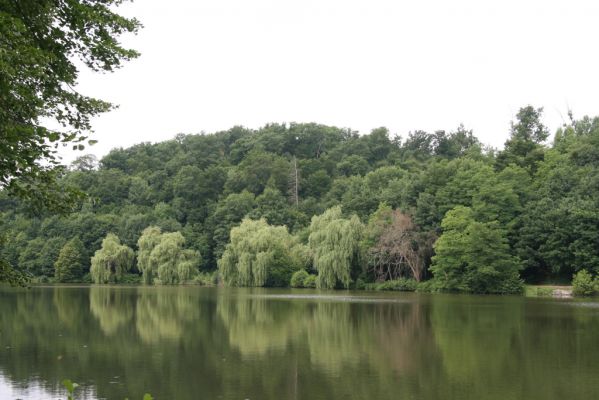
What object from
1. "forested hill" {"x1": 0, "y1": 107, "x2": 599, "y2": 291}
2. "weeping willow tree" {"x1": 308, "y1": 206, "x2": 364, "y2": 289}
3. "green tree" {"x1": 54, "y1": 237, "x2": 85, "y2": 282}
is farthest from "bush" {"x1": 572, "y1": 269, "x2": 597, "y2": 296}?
"green tree" {"x1": 54, "y1": 237, "x2": 85, "y2": 282}

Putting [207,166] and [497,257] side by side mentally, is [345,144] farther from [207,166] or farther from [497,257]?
[497,257]

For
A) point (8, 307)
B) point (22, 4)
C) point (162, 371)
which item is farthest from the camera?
point (8, 307)

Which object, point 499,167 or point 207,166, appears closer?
point 499,167

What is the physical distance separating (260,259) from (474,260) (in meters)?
19.0

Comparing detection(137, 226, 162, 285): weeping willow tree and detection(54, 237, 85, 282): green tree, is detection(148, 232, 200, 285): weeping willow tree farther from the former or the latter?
detection(54, 237, 85, 282): green tree

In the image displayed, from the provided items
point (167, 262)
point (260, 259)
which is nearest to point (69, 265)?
point (167, 262)

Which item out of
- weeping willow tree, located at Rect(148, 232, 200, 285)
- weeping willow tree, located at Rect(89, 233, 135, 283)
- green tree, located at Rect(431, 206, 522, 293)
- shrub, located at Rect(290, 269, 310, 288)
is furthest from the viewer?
weeping willow tree, located at Rect(89, 233, 135, 283)

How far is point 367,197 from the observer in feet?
204

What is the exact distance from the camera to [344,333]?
70.2ft

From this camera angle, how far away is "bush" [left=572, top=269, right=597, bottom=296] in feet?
137

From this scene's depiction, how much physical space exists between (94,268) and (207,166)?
3870 centimetres

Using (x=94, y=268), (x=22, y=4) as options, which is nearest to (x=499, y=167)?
(x=94, y=268)

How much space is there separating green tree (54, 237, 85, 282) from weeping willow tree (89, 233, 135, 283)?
6.46m

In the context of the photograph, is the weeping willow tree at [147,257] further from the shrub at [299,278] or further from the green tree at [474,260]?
the green tree at [474,260]
